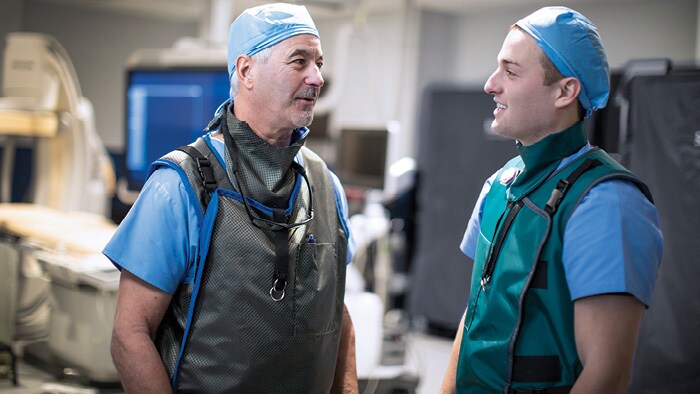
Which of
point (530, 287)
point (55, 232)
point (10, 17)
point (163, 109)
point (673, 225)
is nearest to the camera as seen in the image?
point (530, 287)

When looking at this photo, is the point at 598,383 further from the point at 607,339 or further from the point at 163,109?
the point at 163,109

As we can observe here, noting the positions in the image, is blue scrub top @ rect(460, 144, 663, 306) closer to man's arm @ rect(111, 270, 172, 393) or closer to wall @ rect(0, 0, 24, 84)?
man's arm @ rect(111, 270, 172, 393)

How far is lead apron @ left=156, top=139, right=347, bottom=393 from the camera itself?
1608mm

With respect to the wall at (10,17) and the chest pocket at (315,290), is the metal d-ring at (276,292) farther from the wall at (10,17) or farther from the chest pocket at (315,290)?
the wall at (10,17)

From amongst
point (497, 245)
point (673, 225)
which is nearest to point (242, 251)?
point (497, 245)

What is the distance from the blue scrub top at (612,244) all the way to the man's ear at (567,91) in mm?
190

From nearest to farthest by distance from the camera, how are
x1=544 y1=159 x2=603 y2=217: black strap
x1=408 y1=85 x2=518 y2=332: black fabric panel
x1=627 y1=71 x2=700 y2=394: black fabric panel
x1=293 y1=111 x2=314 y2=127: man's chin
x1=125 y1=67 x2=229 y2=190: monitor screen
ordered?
1. x1=544 y1=159 x2=603 y2=217: black strap
2. x1=293 y1=111 x2=314 y2=127: man's chin
3. x1=627 y1=71 x2=700 y2=394: black fabric panel
4. x1=125 y1=67 x2=229 y2=190: monitor screen
5. x1=408 y1=85 x2=518 y2=332: black fabric panel

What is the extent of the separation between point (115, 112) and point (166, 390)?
8623 millimetres

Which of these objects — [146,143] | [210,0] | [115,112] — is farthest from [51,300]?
[115,112]

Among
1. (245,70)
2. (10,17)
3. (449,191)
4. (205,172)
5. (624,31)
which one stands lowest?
(449,191)

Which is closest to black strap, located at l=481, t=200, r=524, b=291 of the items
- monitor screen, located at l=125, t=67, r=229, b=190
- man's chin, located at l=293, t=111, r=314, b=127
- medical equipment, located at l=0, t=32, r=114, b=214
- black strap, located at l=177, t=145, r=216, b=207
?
man's chin, located at l=293, t=111, r=314, b=127

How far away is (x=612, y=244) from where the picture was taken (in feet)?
4.57

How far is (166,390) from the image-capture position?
5.18 feet

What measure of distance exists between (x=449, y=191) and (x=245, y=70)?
203 inches
